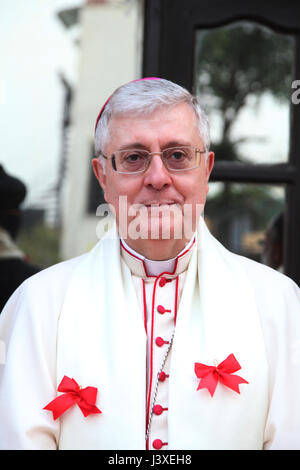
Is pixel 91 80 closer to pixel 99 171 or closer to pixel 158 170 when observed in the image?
pixel 99 171

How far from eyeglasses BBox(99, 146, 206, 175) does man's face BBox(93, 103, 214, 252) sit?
0.02 metres

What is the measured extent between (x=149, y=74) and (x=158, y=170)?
123 centimetres

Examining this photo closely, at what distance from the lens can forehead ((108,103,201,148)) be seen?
2.11m

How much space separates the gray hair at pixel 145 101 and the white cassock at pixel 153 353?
0.46 meters

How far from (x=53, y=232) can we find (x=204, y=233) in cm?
264

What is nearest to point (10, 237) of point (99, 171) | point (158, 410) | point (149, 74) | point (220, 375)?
point (149, 74)

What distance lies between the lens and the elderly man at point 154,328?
1982mm

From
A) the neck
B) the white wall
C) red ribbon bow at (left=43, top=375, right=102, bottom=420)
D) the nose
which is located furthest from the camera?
the white wall

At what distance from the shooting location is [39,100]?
4348 mm

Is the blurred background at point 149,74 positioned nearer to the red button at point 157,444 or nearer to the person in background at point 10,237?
the person in background at point 10,237

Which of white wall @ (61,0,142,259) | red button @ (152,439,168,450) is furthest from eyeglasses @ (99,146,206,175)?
white wall @ (61,0,142,259)

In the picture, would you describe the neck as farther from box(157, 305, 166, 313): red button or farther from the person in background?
the person in background

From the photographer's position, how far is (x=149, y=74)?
314cm
